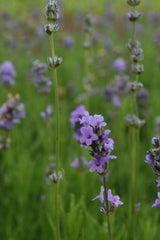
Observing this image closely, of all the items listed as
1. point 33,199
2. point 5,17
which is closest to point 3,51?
point 5,17

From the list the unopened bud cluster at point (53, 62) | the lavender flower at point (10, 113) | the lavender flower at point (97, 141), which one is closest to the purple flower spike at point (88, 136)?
the lavender flower at point (97, 141)

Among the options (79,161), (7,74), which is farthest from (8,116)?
(7,74)

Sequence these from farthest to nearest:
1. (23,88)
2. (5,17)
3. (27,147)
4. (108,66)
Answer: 1. (5,17)
2. (108,66)
3. (23,88)
4. (27,147)

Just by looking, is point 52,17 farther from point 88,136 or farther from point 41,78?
point 41,78

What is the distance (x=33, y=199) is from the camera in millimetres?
2941

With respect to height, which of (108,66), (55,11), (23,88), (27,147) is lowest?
(55,11)

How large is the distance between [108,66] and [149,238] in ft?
14.2

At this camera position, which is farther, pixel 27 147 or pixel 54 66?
pixel 27 147

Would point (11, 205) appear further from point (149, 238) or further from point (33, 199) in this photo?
point (149, 238)

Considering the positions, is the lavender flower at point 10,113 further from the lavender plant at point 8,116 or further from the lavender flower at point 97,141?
the lavender flower at point 97,141

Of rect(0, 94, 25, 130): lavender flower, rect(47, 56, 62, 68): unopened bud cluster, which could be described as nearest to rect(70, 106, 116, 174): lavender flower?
rect(47, 56, 62, 68): unopened bud cluster

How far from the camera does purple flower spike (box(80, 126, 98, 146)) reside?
1.21 metres

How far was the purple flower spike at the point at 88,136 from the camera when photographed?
1.21m

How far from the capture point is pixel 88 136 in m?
1.24
